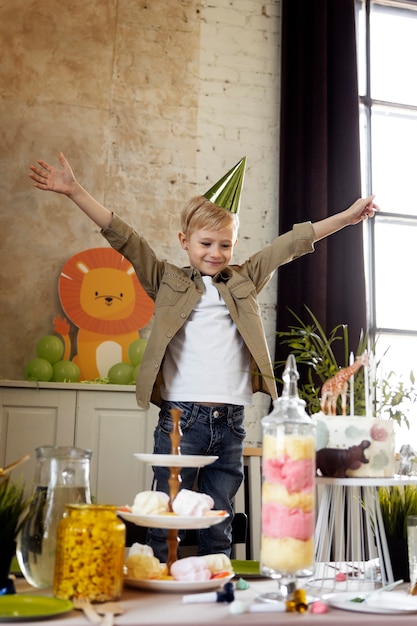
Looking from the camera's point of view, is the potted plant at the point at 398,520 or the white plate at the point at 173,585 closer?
the white plate at the point at 173,585

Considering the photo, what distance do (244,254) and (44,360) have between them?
3.83ft

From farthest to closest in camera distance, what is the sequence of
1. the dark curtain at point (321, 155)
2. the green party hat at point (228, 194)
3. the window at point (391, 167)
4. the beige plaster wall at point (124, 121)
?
the window at point (391, 167) < the dark curtain at point (321, 155) < the beige plaster wall at point (124, 121) < the green party hat at point (228, 194)

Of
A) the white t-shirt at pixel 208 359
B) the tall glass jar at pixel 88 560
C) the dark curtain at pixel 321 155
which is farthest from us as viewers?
the dark curtain at pixel 321 155

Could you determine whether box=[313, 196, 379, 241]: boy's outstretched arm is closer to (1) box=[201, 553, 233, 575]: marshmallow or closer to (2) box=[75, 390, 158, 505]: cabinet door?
(1) box=[201, 553, 233, 575]: marshmallow

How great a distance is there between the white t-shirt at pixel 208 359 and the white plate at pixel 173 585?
86cm

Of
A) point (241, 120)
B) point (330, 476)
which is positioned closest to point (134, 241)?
point (330, 476)

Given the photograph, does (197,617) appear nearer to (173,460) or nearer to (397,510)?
(173,460)

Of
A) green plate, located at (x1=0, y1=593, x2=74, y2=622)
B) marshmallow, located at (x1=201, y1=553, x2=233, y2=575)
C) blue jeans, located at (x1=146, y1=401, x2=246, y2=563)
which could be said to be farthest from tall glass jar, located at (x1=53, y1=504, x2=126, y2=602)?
blue jeans, located at (x1=146, y1=401, x2=246, y2=563)

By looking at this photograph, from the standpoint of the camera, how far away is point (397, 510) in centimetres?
129

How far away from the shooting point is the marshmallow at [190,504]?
3.51ft

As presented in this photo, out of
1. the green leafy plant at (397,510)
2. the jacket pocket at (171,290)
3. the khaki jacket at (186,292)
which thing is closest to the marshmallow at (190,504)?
the green leafy plant at (397,510)

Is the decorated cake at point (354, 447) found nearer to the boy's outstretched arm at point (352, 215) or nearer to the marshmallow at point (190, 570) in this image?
the marshmallow at point (190, 570)

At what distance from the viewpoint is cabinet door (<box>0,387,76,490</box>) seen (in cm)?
284

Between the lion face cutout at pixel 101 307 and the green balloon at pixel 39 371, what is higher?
the lion face cutout at pixel 101 307
